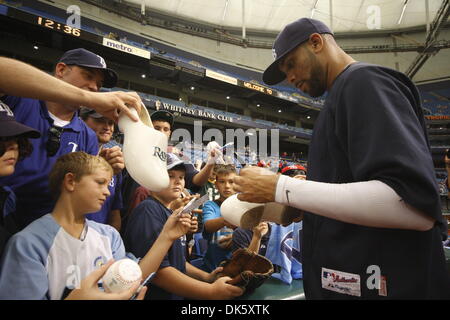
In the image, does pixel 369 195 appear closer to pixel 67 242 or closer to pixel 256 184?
pixel 256 184

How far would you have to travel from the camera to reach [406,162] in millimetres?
617

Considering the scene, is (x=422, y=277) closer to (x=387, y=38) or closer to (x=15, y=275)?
(x=15, y=275)

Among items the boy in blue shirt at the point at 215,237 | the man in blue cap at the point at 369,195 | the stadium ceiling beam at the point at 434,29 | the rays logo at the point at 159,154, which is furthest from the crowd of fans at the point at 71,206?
the stadium ceiling beam at the point at 434,29

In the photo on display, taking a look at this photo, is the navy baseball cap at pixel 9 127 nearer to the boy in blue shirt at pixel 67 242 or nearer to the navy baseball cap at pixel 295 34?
the boy in blue shirt at pixel 67 242

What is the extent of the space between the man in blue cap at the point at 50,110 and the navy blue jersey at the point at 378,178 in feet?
2.34

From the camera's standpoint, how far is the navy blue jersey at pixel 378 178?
0.63 m

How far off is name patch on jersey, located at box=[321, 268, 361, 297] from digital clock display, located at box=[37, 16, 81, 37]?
12.1 metres

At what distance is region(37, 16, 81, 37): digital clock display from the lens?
367 inches

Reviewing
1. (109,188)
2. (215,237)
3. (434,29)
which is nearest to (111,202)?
(109,188)

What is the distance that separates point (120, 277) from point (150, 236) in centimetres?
50

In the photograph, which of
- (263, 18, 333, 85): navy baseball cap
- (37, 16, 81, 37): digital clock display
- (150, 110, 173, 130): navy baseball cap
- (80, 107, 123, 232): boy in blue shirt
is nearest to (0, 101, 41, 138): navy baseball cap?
(80, 107, 123, 232): boy in blue shirt

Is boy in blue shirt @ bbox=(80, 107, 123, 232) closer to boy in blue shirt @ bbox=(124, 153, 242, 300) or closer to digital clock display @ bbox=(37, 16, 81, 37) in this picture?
boy in blue shirt @ bbox=(124, 153, 242, 300)

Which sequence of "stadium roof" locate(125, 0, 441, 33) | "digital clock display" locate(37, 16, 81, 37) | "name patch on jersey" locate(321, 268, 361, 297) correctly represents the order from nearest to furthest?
"name patch on jersey" locate(321, 268, 361, 297)
"digital clock display" locate(37, 16, 81, 37)
"stadium roof" locate(125, 0, 441, 33)
